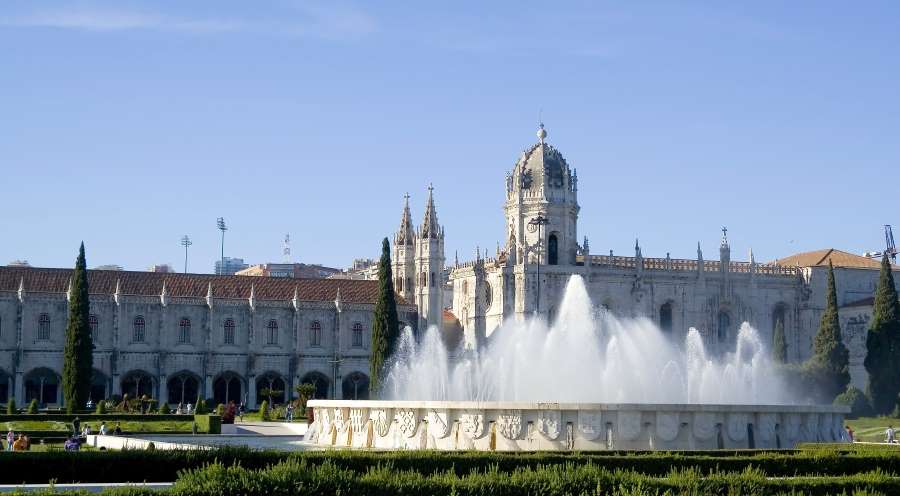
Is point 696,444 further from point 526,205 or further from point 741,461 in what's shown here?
point 526,205

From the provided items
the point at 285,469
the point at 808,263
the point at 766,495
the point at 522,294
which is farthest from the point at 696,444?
the point at 808,263

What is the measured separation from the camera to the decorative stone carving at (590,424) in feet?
107

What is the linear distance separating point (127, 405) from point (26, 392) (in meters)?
10.1

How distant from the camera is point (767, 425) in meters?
34.7

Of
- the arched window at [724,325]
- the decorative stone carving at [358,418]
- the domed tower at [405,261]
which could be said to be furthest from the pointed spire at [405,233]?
the decorative stone carving at [358,418]

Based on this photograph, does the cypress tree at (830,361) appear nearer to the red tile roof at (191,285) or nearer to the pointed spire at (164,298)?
the red tile roof at (191,285)

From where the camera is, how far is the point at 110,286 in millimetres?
74500

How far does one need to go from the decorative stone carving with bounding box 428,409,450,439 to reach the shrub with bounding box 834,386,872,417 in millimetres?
39726

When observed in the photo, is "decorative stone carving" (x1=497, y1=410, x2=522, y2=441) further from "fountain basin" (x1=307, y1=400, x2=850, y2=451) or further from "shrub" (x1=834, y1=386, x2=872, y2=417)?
"shrub" (x1=834, y1=386, x2=872, y2=417)

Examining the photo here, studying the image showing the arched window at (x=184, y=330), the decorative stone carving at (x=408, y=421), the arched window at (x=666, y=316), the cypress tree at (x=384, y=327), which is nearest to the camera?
the decorative stone carving at (x=408, y=421)

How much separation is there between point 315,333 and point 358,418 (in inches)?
1600

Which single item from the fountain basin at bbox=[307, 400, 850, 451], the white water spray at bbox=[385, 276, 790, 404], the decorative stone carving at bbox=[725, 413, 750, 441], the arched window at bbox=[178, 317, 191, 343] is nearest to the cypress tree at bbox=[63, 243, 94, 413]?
the arched window at bbox=[178, 317, 191, 343]

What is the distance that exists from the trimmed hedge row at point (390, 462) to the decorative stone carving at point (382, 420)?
356 inches

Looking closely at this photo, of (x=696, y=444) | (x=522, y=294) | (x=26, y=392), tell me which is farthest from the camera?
(x=522, y=294)
